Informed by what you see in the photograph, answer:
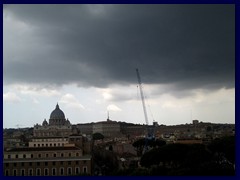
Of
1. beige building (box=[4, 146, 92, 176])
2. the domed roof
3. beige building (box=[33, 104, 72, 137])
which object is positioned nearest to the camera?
beige building (box=[4, 146, 92, 176])

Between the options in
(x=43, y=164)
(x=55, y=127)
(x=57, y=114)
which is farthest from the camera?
(x=57, y=114)

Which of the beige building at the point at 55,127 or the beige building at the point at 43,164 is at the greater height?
the beige building at the point at 55,127

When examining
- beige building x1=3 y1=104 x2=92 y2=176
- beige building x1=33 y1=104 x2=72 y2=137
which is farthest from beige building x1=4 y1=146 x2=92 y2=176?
beige building x1=33 y1=104 x2=72 y2=137

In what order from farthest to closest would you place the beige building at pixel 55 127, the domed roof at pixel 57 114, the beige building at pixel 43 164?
the domed roof at pixel 57 114, the beige building at pixel 55 127, the beige building at pixel 43 164

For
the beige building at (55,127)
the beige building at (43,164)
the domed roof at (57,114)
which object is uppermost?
the domed roof at (57,114)

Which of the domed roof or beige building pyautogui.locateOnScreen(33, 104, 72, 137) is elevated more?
the domed roof

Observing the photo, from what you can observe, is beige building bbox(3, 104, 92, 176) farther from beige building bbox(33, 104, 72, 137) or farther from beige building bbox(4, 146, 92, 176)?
beige building bbox(33, 104, 72, 137)

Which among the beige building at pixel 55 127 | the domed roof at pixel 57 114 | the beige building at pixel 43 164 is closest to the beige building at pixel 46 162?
the beige building at pixel 43 164

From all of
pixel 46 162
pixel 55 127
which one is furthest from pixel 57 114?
pixel 46 162

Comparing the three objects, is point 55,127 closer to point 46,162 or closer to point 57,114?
point 57,114

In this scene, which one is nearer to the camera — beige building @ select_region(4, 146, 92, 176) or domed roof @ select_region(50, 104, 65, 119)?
beige building @ select_region(4, 146, 92, 176)

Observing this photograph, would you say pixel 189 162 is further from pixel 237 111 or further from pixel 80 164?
pixel 237 111

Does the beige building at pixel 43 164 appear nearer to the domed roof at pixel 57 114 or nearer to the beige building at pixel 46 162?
the beige building at pixel 46 162

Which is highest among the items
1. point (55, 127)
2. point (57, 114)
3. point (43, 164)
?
point (57, 114)
